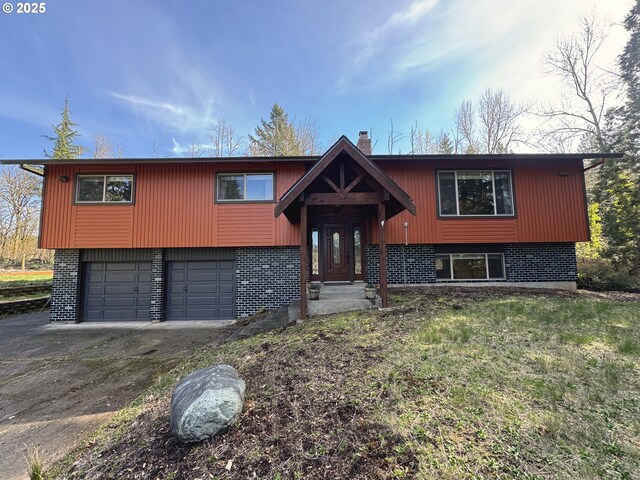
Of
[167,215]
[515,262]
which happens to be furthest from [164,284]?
[515,262]

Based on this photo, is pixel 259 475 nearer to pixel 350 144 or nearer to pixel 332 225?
pixel 350 144

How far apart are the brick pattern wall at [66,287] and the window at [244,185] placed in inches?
223

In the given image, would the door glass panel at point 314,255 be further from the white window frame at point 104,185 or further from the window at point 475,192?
the white window frame at point 104,185

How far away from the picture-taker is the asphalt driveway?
10.6 feet

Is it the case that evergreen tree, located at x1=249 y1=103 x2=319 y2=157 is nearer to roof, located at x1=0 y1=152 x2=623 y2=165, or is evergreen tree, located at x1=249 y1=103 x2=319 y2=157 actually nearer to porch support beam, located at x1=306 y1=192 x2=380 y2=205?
roof, located at x1=0 y1=152 x2=623 y2=165

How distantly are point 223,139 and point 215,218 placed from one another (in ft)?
44.1

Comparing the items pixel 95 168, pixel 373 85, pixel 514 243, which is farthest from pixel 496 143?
pixel 95 168

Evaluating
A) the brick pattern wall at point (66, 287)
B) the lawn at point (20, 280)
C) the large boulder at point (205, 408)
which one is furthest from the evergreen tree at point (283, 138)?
the large boulder at point (205, 408)

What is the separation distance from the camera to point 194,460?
2303 mm

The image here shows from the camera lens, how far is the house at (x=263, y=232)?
378 inches

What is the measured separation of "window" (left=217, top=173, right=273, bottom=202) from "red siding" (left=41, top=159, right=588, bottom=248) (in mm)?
265

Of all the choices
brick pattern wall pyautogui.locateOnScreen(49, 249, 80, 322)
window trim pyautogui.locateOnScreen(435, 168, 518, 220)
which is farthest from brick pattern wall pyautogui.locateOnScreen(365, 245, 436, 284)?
brick pattern wall pyautogui.locateOnScreen(49, 249, 80, 322)

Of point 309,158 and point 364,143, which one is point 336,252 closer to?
point 309,158

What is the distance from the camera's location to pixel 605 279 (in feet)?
34.8
